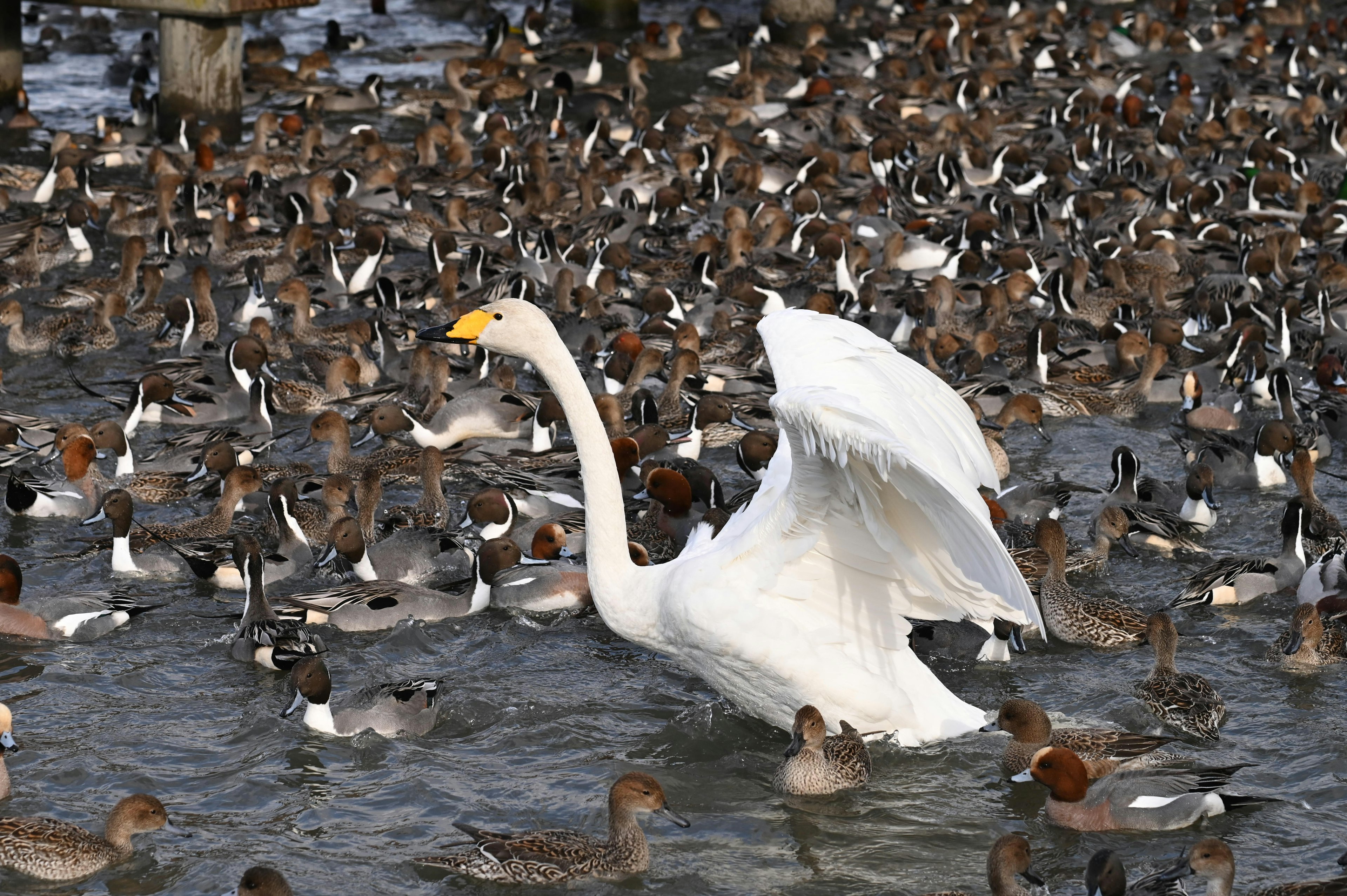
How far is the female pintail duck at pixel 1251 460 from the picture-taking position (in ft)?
36.5

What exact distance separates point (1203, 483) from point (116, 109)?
635 inches

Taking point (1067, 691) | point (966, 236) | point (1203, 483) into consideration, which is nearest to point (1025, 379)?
point (1203, 483)

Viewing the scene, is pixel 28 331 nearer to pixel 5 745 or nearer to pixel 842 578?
pixel 5 745

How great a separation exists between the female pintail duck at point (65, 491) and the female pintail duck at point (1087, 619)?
5783mm

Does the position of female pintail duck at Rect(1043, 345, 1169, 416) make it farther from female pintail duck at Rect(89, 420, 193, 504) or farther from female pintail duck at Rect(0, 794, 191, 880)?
female pintail duck at Rect(0, 794, 191, 880)

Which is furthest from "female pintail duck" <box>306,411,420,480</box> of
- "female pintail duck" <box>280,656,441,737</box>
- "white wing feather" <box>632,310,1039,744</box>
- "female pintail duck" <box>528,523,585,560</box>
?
"white wing feather" <box>632,310,1039,744</box>

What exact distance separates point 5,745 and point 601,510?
2671 mm

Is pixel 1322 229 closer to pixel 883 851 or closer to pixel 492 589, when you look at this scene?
pixel 492 589

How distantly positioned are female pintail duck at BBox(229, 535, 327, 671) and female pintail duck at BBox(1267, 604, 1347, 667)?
4715mm

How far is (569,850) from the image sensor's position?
6.68 metres

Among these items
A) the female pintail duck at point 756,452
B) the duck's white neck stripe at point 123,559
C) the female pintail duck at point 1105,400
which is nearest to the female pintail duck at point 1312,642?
the female pintail duck at point 756,452

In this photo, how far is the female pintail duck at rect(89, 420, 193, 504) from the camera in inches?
437

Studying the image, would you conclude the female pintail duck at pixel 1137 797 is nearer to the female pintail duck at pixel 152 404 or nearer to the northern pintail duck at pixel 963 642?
the northern pintail duck at pixel 963 642

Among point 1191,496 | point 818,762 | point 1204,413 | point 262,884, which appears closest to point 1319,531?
point 1191,496
